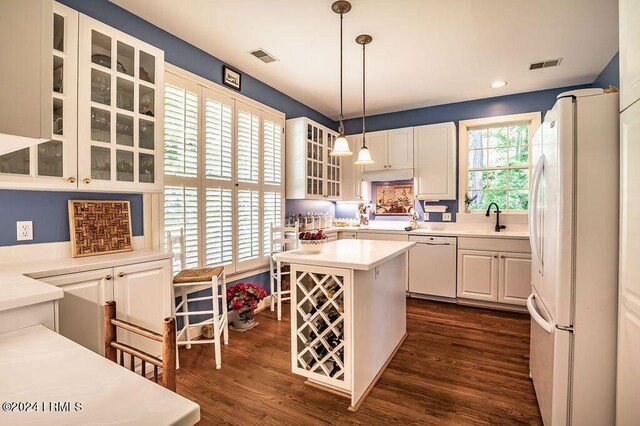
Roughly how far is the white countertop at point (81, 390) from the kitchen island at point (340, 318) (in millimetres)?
1278

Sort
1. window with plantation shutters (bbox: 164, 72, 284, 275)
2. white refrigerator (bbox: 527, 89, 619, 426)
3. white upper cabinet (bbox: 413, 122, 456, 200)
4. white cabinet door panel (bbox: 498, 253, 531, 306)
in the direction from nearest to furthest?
white refrigerator (bbox: 527, 89, 619, 426) → window with plantation shutters (bbox: 164, 72, 284, 275) → white cabinet door panel (bbox: 498, 253, 531, 306) → white upper cabinet (bbox: 413, 122, 456, 200)

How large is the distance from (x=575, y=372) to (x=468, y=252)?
2.47 meters

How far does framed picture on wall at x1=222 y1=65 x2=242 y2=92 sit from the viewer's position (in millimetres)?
3205

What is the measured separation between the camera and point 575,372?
150 centimetres

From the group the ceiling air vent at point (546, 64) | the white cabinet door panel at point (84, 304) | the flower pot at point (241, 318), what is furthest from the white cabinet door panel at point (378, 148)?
the white cabinet door panel at point (84, 304)

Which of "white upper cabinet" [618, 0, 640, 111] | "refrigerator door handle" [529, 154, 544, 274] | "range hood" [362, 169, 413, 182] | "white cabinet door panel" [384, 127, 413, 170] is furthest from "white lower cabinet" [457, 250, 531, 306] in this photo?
"white upper cabinet" [618, 0, 640, 111]

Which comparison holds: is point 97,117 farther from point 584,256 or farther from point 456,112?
point 456,112

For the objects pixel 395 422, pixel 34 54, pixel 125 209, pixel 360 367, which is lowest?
pixel 395 422

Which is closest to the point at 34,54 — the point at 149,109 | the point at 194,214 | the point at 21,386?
the point at 21,386

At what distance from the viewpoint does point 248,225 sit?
3430 millimetres

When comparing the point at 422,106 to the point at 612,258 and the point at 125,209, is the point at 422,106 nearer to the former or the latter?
the point at 612,258

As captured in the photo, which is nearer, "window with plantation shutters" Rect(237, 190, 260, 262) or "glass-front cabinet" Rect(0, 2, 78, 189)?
"glass-front cabinet" Rect(0, 2, 78, 189)

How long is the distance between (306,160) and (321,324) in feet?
7.74

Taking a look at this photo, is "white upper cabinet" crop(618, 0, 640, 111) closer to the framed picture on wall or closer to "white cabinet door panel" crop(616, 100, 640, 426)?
"white cabinet door panel" crop(616, 100, 640, 426)
